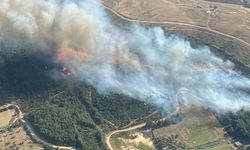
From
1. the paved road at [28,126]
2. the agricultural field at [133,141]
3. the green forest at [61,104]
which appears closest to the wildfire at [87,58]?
the green forest at [61,104]

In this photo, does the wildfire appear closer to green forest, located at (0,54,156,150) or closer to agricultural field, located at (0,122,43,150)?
green forest, located at (0,54,156,150)

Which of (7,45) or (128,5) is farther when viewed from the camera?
(128,5)

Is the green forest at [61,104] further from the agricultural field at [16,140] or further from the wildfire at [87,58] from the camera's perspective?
the wildfire at [87,58]

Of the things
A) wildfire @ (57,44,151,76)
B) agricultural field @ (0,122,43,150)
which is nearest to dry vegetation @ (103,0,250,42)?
wildfire @ (57,44,151,76)

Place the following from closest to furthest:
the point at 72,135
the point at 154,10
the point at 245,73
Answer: the point at 72,135 < the point at 245,73 < the point at 154,10

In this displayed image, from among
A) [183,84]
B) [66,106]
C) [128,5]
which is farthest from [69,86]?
[128,5]

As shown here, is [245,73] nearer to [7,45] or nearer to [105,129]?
[105,129]
